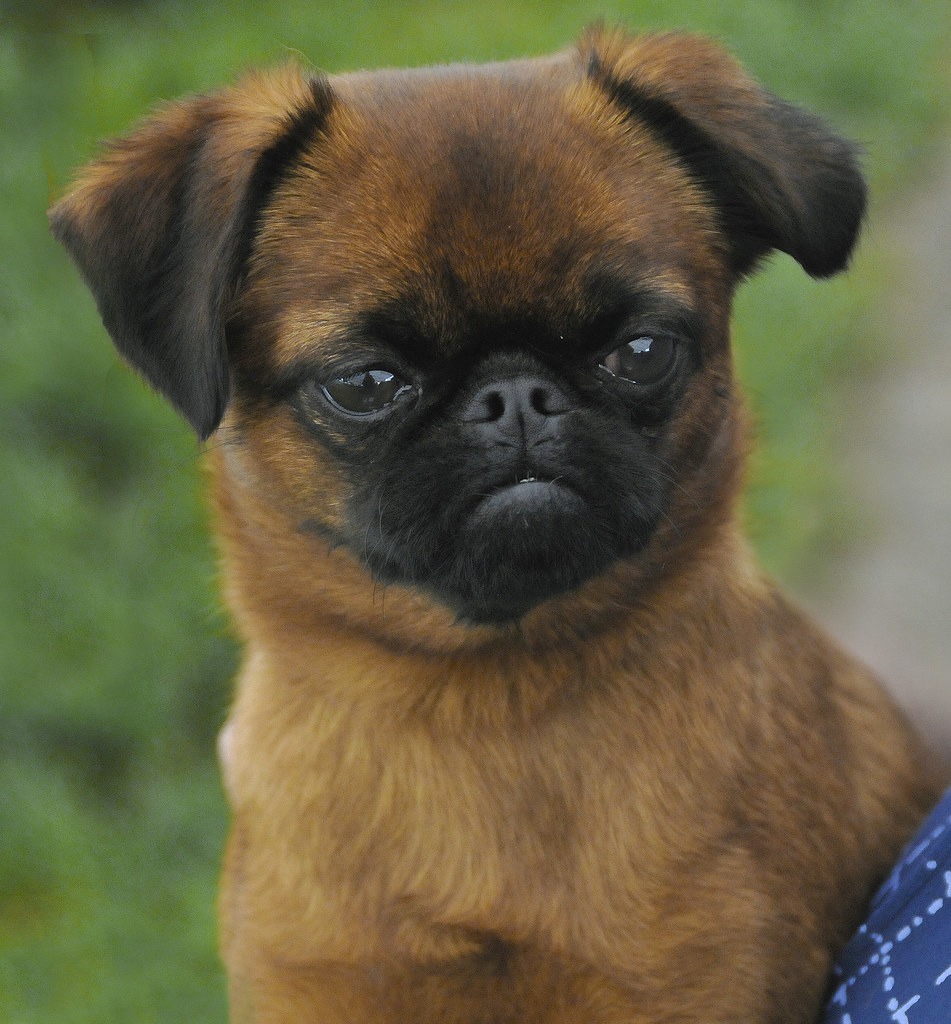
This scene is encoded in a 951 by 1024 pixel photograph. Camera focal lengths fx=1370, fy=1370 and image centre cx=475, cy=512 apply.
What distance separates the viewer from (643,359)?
236cm

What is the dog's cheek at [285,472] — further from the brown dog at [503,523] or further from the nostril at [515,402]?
the nostril at [515,402]

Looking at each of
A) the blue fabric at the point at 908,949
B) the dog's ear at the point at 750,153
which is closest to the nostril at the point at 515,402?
the dog's ear at the point at 750,153

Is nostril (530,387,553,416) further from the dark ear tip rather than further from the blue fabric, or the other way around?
the blue fabric

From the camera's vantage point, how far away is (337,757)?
2582mm

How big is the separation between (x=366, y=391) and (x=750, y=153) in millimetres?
828

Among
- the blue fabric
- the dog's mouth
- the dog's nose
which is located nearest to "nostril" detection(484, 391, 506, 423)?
the dog's nose

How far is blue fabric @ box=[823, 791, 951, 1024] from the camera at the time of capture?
2.02 metres

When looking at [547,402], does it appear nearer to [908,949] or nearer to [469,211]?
[469,211]

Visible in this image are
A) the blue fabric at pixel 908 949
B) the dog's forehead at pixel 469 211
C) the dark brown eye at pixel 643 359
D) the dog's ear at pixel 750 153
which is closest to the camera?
the blue fabric at pixel 908 949

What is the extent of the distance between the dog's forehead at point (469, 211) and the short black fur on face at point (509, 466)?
7 cm

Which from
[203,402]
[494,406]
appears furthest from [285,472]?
[494,406]

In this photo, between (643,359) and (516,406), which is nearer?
(516,406)

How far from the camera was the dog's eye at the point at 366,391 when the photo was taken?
2.29 m

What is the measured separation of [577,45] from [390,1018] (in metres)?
1.92
